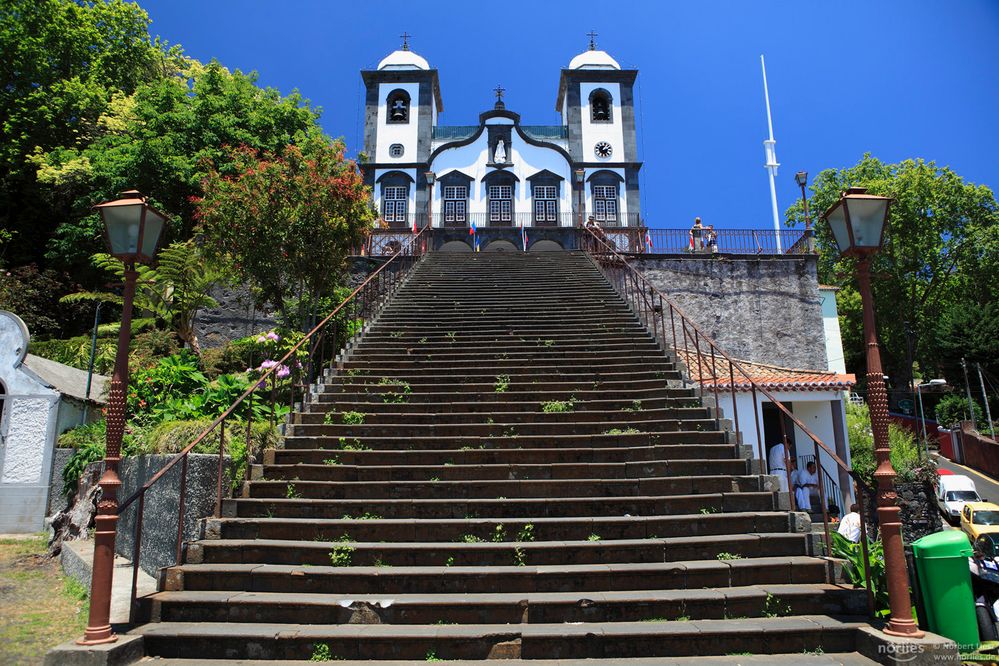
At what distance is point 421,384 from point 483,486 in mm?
3280

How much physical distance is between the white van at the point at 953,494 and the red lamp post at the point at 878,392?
57.3 ft

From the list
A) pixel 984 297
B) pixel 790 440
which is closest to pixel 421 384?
pixel 790 440

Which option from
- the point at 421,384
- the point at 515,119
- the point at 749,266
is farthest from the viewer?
the point at 515,119

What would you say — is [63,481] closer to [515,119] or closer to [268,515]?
[268,515]

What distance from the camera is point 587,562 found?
596 centimetres

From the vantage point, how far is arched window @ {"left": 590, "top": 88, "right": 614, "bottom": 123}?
1294 inches

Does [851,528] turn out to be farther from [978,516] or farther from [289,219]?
[978,516]

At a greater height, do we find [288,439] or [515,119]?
[515,119]

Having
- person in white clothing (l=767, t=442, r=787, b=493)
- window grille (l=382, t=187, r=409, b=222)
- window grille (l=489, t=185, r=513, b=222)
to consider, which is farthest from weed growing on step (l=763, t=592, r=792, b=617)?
window grille (l=382, t=187, r=409, b=222)

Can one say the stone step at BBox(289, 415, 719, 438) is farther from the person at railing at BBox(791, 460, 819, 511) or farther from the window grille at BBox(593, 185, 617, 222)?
the window grille at BBox(593, 185, 617, 222)

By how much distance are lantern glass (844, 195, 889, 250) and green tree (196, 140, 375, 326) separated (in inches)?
363

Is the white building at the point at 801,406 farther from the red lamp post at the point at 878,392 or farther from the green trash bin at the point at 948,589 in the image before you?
A: the green trash bin at the point at 948,589

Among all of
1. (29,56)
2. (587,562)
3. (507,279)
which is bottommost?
(587,562)

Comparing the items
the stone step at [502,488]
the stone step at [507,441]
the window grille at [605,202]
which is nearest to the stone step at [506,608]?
the stone step at [502,488]
